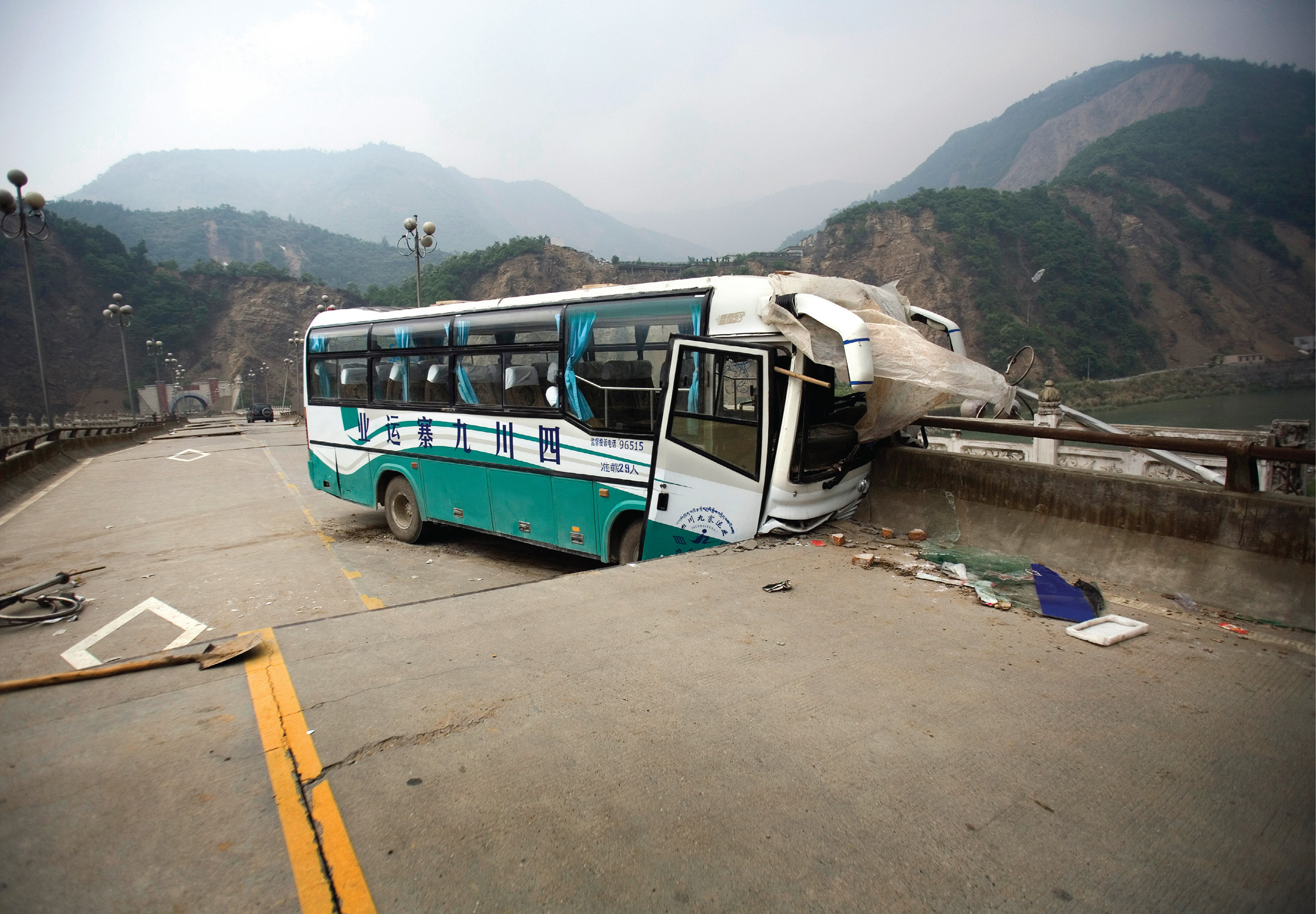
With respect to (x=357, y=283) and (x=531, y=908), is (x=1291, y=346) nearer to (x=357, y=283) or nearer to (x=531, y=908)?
(x=531, y=908)

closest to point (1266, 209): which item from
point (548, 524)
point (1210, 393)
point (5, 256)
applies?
point (1210, 393)

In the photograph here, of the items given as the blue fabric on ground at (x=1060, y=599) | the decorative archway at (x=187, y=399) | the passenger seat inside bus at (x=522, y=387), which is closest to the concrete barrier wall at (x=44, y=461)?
the passenger seat inside bus at (x=522, y=387)

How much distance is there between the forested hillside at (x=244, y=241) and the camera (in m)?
149

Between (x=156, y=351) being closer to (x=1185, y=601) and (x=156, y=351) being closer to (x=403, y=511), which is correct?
(x=403, y=511)

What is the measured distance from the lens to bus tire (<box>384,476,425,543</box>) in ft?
32.0

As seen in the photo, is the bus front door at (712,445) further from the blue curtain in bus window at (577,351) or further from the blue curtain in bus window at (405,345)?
the blue curtain in bus window at (405,345)

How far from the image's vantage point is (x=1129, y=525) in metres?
5.01

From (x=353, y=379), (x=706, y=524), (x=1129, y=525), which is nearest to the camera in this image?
(x=1129, y=525)

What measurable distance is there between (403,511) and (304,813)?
8.10m

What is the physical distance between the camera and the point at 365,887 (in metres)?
2.10

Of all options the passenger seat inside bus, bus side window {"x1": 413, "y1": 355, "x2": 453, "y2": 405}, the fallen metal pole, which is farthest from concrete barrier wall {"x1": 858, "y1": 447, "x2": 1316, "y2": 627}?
bus side window {"x1": 413, "y1": 355, "x2": 453, "y2": 405}

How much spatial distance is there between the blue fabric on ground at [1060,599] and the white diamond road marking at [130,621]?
6.43 meters

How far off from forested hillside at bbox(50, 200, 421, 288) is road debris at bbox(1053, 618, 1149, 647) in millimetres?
162614

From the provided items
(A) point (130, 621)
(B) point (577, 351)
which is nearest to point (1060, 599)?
(B) point (577, 351)
